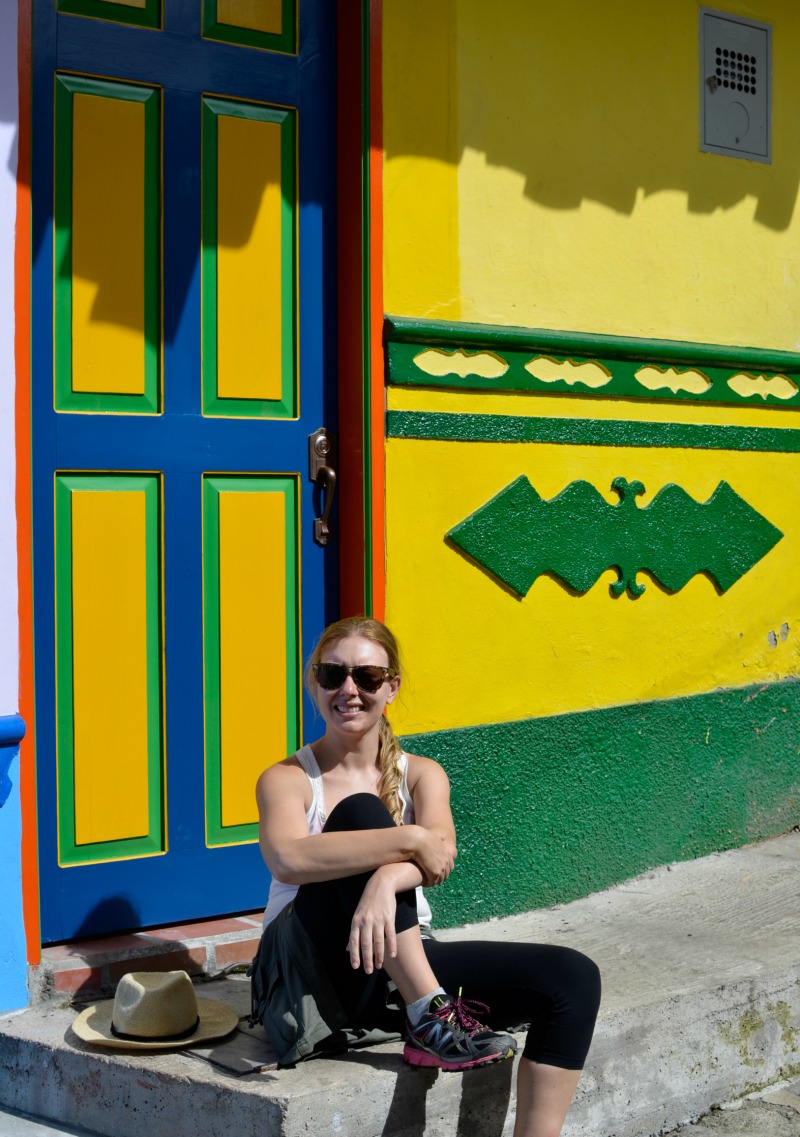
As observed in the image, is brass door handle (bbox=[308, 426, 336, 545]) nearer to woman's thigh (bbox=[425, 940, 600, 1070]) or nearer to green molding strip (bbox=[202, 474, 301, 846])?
green molding strip (bbox=[202, 474, 301, 846])

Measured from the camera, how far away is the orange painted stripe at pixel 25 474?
3.48 metres

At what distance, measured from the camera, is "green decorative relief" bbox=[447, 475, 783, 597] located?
176 inches

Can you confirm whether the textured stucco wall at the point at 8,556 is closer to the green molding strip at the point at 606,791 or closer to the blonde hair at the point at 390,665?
the blonde hair at the point at 390,665

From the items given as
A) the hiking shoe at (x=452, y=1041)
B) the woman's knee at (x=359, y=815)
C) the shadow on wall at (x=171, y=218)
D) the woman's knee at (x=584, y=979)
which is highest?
the shadow on wall at (x=171, y=218)

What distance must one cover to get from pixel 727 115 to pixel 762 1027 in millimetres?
3221

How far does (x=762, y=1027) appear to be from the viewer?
376 centimetres

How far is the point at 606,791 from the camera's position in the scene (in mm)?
4754

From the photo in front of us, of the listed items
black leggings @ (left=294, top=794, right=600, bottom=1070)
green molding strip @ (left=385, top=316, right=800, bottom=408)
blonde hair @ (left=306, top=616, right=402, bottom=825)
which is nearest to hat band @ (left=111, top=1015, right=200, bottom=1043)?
black leggings @ (left=294, top=794, right=600, bottom=1070)

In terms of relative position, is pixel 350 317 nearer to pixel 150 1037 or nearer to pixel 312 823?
pixel 312 823

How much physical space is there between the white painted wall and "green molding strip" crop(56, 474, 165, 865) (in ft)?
0.87

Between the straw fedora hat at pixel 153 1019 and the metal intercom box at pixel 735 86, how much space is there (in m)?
3.50

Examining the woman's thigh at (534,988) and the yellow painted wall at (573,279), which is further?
the yellow painted wall at (573,279)

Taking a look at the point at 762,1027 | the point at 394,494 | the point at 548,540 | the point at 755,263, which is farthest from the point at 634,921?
the point at 755,263

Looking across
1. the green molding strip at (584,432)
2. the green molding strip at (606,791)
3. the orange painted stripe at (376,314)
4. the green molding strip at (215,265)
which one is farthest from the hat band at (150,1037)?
the green molding strip at (584,432)
